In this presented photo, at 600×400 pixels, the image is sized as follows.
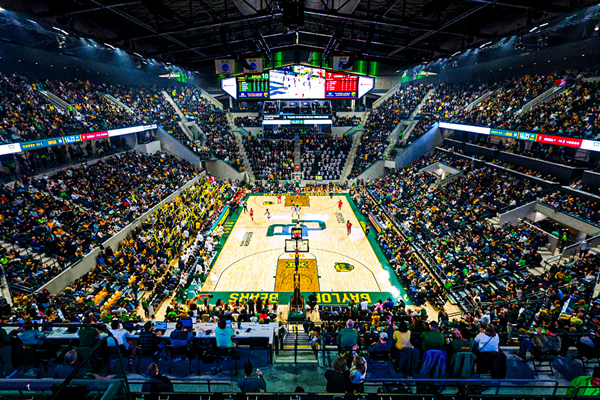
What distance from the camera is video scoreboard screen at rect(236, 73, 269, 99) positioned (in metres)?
38.9

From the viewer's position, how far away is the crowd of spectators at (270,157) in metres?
37.3

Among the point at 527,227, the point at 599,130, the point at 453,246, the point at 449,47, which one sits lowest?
the point at 453,246

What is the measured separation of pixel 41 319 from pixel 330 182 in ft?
98.5

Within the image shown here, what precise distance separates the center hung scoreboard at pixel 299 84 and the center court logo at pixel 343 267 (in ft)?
86.3

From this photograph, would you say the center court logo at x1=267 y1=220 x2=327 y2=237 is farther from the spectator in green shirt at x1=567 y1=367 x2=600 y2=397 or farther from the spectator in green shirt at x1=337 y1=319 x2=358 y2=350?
the spectator in green shirt at x1=567 y1=367 x2=600 y2=397

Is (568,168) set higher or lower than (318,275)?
higher

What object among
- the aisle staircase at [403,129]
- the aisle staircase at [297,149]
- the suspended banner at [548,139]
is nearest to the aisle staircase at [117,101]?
the aisle staircase at [297,149]

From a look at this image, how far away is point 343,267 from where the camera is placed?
739 inches

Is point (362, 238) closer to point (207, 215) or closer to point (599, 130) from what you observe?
point (207, 215)

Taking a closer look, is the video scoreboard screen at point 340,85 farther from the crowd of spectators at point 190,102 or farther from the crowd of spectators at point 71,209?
the crowd of spectators at point 71,209

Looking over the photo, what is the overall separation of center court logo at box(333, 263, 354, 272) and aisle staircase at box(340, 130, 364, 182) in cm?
1915

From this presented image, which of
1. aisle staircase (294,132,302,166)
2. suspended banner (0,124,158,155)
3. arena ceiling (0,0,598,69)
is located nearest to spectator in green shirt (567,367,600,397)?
arena ceiling (0,0,598,69)

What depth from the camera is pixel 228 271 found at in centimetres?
1825

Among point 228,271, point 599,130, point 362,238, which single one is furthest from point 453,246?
point 228,271
